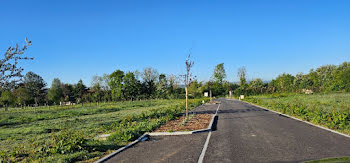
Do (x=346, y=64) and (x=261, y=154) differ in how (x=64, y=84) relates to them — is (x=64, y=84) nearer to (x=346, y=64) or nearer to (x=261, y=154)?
(x=261, y=154)

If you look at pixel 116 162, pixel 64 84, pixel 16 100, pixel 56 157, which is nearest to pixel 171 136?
pixel 116 162

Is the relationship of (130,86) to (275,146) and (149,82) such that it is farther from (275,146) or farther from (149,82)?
(275,146)

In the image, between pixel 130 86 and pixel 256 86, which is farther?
pixel 256 86

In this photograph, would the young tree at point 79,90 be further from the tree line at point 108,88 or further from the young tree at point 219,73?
the young tree at point 219,73

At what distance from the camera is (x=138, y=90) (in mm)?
57781

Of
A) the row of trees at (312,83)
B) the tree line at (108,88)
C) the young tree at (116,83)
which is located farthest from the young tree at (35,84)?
the row of trees at (312,83)

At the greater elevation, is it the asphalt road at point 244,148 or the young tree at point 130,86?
the young tree at point 130,86

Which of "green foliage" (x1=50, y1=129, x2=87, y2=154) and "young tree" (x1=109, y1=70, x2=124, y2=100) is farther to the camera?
"young tree" (x1=109, y1=70, x2=124, y2=100)

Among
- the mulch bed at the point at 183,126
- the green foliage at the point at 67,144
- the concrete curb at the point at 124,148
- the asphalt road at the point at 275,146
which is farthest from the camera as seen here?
the mulch bed at the point at 183,126

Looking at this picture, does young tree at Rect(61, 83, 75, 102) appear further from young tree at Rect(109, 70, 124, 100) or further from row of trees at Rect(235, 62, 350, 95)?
row of trees at Rect(235, 62, 350, 95)

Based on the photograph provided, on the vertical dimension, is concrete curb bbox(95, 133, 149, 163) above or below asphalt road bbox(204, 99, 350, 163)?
below

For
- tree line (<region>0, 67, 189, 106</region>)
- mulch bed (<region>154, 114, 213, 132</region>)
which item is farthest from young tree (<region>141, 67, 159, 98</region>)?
mulch bed (<region>154, 114, 213, 132</region>)

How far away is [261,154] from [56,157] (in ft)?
19.3

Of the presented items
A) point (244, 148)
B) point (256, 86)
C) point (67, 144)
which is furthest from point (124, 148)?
point (256, 86)
